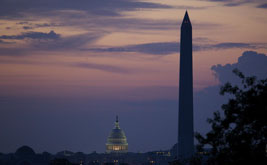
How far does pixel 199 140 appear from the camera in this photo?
4344 cm

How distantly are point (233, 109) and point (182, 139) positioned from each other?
143897 mm

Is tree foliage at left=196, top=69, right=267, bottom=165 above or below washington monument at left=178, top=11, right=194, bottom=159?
below

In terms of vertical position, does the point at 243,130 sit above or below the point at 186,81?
below

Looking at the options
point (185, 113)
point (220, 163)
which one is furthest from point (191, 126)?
point (220, 163)

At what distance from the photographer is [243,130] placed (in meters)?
41.2

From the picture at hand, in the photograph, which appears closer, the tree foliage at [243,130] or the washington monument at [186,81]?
the tree foliage at [243,130]

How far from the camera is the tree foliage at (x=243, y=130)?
131 feet

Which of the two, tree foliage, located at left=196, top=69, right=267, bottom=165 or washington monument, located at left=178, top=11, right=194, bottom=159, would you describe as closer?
tree foliage, located at left=196, top=69, right=267, bottom=165

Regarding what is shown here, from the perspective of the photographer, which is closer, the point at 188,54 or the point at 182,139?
the point at 188,54

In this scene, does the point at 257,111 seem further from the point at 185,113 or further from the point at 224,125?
the point at 185,113

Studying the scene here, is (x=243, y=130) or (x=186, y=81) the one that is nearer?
(x=243, y=130)

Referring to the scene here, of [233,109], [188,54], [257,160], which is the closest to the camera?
[257,160]

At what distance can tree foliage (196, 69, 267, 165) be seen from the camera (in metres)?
40.1

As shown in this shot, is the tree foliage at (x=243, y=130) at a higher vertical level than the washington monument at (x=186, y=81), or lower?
lower
